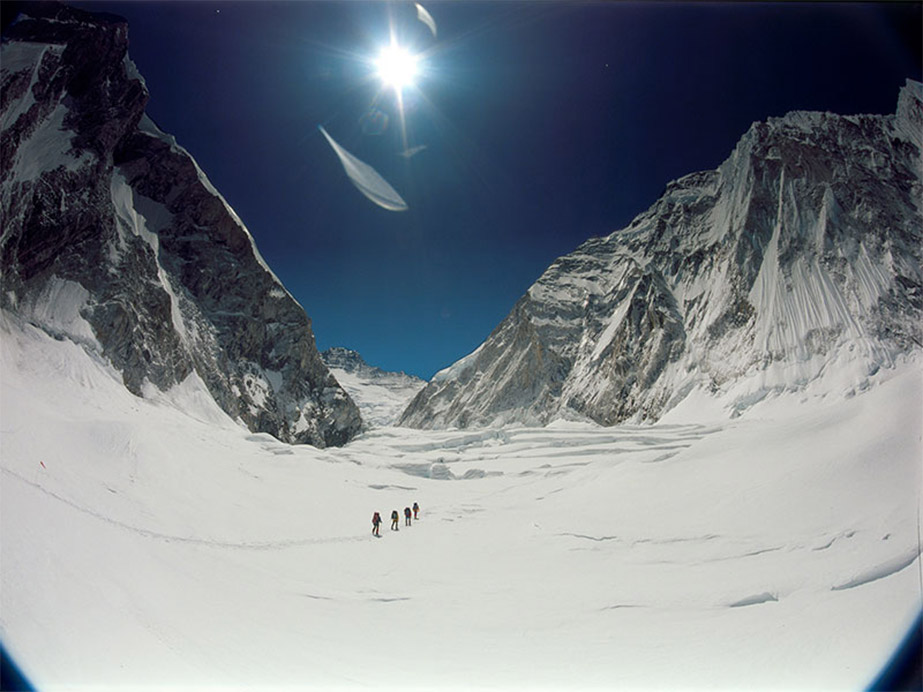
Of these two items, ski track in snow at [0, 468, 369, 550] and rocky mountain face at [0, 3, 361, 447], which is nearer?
ski track in snow at [0, 468, 369, 550]

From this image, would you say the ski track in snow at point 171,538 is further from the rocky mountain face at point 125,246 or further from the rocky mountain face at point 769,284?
the rocky mountain face at point 769,284

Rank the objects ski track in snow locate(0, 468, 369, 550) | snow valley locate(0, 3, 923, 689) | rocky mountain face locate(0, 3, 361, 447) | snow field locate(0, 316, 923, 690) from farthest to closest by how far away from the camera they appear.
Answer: rocky mountain face locate(0, 3, 361, 447) < ski track in snow locate(0, 468, 369, 550) < snow valley locate(0, 3, 923, 689) < snow field locate(0, 316, 923, 690)

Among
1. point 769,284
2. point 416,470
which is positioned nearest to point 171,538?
point 416,470

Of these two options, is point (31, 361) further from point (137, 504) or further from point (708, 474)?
point (708, 474)

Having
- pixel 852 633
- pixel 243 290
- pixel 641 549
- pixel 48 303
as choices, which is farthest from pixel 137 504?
pixel 243 290

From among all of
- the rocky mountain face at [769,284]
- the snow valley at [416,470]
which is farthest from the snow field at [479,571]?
the rocky mountain face at [769,284]

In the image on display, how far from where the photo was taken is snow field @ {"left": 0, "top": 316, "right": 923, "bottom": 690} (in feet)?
17.2

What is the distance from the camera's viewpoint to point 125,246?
1638 inches

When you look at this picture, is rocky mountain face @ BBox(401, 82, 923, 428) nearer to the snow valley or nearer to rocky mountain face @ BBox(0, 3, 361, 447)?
the snow valley

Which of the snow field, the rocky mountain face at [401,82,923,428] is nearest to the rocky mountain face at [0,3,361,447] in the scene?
the snow field

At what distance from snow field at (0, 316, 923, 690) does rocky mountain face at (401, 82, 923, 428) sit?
34.0m

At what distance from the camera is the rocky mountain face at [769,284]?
1988 inches

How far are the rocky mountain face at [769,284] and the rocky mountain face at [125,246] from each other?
151 feet

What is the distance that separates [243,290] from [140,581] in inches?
2429
